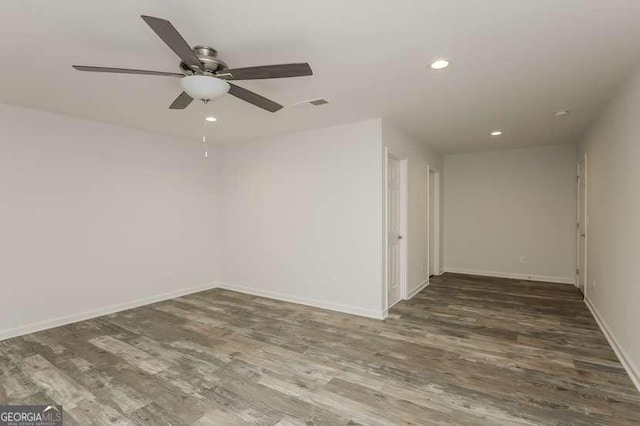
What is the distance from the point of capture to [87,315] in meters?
4.02

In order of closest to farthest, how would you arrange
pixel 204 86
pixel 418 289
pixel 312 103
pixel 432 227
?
1. pixel 204 86
2. pixel 312 103
3. pixel 418 289
4. pixel 432 227

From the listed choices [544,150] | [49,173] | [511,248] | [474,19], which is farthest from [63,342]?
[544,150]

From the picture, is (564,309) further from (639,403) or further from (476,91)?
(476,91)

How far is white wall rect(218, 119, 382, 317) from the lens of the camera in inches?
160

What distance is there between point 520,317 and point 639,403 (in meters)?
1.82

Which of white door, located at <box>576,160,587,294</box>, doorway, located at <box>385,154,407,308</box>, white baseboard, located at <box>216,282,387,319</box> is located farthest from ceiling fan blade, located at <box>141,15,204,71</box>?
white door, located at <box>576,160,587,294</box>

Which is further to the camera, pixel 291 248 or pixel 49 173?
pixel 291 248

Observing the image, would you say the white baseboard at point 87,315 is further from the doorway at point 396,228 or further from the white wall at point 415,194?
the white wall at point 415,194

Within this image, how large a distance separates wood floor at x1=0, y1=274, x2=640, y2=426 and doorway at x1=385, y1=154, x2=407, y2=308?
46 centimetres

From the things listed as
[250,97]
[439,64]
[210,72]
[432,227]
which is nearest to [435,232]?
[432,227]

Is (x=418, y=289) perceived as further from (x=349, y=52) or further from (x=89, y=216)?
(x=89, y=216)

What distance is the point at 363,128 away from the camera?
408cm

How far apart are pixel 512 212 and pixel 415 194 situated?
2.55 m

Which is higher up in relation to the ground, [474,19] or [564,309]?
[474,19]
